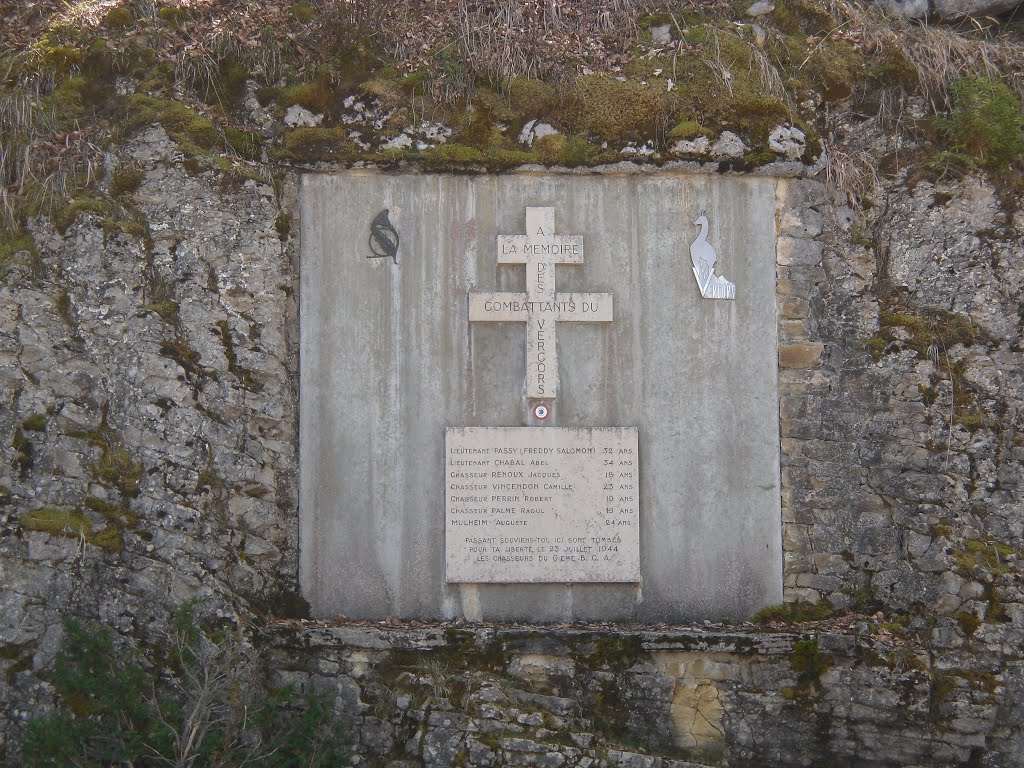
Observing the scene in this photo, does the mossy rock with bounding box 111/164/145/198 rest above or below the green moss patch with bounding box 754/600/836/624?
above

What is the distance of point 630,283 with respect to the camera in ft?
22.1

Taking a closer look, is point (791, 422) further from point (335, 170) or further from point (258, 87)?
point (258, 87)

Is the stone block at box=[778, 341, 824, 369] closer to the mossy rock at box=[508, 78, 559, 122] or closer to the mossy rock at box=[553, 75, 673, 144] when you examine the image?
the mossy rock at box=[553, 75, 673, 144]

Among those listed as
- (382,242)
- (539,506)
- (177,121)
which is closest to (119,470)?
(382,242)

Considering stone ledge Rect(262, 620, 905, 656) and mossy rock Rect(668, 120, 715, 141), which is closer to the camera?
stone ledge Rect(262, 620, 905, 656)

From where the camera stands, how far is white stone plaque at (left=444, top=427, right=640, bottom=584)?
6.41m

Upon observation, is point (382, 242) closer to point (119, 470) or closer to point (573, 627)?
point (119, 470)

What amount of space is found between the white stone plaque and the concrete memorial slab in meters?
0.01

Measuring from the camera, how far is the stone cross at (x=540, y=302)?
21.6 ft

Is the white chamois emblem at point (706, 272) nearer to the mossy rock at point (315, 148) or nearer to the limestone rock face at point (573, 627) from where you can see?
the limestone rock face at point (573, 627)

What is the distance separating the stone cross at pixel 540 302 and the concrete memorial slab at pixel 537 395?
15 millimetres

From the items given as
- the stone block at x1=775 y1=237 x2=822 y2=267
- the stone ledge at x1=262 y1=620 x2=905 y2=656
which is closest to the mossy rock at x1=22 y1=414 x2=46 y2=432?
the stone ledge at x1=262 y1=620 x2=905 y2=656

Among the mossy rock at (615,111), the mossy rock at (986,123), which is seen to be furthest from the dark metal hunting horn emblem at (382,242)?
the mossy rock at (986,123)

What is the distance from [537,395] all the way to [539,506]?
2.37 feet
